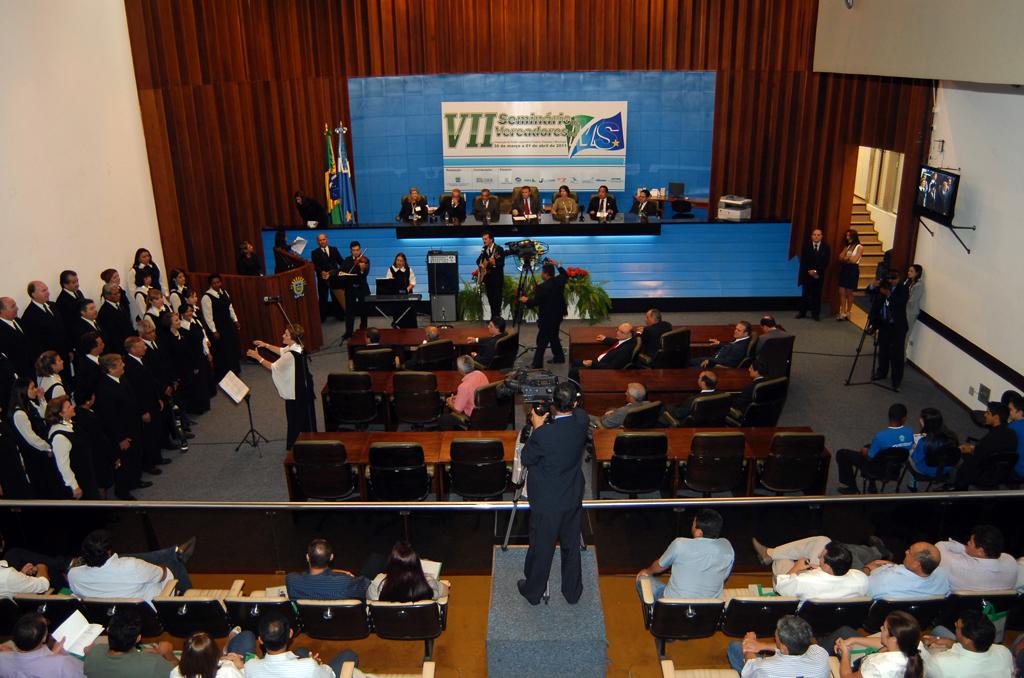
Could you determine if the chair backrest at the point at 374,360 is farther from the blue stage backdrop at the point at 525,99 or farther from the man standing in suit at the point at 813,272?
the blue stage backdrop at the point at 525,99

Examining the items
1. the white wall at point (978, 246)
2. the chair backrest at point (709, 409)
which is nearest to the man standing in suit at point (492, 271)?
the chair backrest at point (709, 409)

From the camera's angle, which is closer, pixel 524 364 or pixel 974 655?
pixel 974 655

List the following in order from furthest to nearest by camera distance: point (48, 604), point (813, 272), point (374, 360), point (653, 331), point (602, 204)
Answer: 1. point (602, 204)
2. point (813, 272)
3. point (653, 331)
4. point (374, 360)
5. point (48, 604)

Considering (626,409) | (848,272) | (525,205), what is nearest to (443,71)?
(525,205)

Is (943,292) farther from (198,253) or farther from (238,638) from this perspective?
(198,253)

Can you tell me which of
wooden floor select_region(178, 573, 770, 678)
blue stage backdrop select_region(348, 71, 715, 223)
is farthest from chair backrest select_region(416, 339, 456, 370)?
A: blue stage backdrop select_region(348, 71, 715, 223)

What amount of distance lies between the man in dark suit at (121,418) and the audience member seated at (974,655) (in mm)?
6585

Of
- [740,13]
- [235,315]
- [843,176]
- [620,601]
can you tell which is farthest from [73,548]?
[740,13]

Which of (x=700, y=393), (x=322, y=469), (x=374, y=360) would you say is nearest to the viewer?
(x=322, y=469)

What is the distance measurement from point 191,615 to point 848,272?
1077 centimetres

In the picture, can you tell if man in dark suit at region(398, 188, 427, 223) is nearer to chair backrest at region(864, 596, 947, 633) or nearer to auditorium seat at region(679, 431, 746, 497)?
auditorium seat at region(679, 431, 746, 497)

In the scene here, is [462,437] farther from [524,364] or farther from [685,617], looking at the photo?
[524,364]

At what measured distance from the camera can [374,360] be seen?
30.7 ft

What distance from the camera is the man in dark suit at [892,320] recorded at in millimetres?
10016
